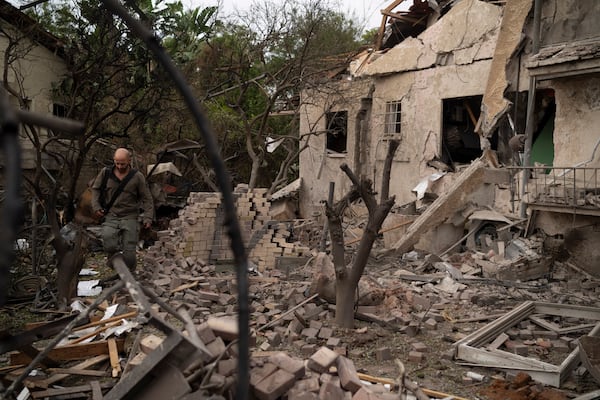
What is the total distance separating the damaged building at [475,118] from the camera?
10.4m

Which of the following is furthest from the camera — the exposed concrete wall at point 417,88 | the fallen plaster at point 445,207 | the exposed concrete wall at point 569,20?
the exposed concrete wall at point 417,88

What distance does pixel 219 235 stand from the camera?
442 inches

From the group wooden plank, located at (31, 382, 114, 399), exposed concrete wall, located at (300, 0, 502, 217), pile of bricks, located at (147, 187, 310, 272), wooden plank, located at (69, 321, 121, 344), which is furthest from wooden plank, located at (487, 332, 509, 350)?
exposed concrete wall, located at (300, 0, 502, 217)

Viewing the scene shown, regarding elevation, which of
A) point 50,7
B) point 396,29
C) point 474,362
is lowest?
point 474,362

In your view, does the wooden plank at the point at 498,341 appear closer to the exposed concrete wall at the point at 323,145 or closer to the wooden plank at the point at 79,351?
the wooden plank at the point at 79,351

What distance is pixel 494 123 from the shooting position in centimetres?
1264

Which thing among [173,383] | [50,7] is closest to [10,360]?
[173,383]

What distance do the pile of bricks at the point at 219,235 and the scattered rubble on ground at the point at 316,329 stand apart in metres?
0.03

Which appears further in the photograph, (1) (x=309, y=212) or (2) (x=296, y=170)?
(2) (x=296, y=170)

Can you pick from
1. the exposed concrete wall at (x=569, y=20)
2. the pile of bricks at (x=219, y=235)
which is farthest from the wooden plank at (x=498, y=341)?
the exposed concrete wall at (x=569, y=20)

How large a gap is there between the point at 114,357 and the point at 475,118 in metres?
13.1

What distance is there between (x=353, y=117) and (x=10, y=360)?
14430mm

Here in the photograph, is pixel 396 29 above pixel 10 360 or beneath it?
above

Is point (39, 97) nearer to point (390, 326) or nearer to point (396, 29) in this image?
point (396, 29)
